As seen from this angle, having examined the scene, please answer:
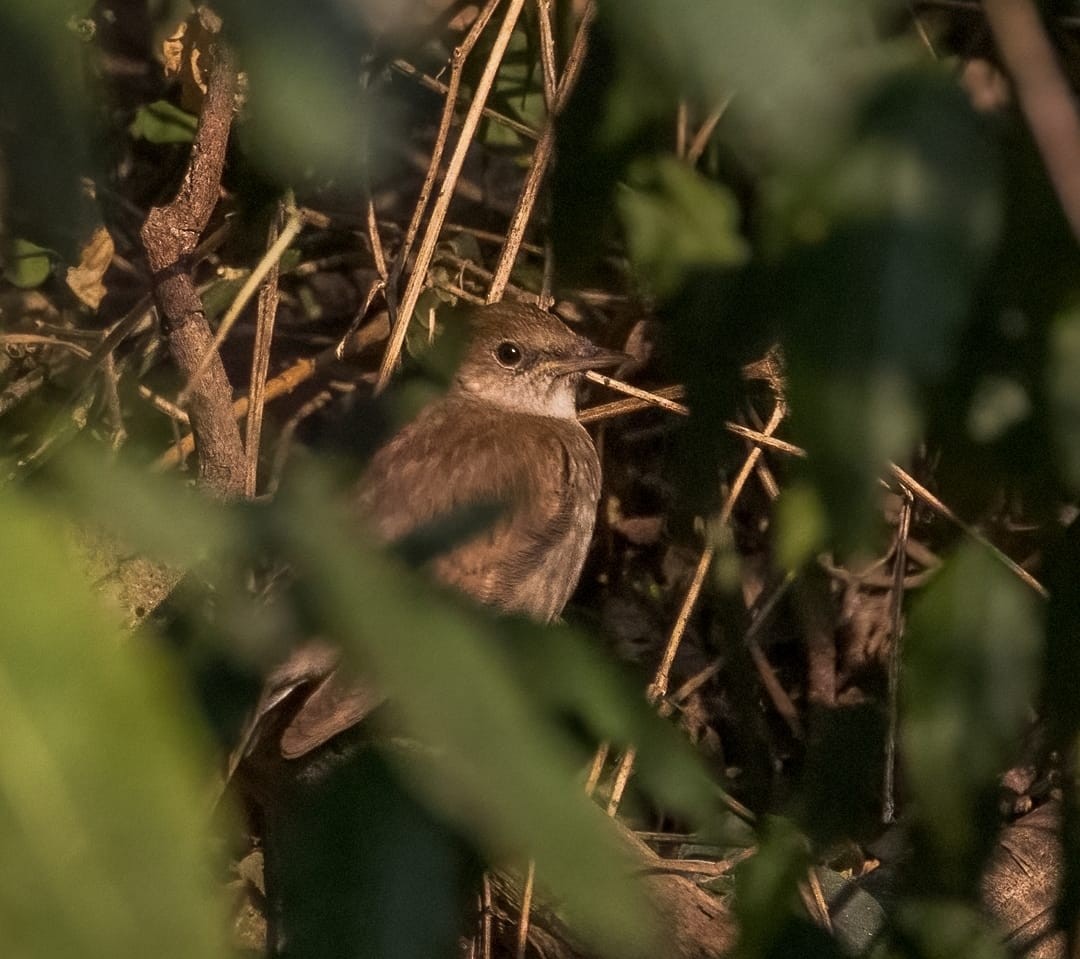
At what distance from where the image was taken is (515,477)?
131 inches

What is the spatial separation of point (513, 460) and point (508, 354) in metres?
0.51

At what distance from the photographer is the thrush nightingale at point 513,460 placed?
268 centimetres

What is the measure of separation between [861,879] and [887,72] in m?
1.81

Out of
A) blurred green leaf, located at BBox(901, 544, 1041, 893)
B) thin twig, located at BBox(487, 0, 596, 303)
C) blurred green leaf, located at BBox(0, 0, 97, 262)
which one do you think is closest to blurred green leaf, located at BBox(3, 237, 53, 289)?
thin twig, located at BBox(487, 0, 596, 303)

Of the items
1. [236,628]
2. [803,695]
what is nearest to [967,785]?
[236,628]

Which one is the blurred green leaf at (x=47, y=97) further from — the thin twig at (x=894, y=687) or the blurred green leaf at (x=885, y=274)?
the thin twig at (x=894, y=687)

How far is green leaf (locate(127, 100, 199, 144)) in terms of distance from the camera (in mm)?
3533

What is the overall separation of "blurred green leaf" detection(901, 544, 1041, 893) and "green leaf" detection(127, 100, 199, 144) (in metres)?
2.41

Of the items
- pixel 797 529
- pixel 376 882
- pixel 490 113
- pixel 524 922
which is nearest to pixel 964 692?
pixel 797 529

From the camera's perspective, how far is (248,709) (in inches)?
45.1

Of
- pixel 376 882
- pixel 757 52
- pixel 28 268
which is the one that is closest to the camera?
pixel 757 52

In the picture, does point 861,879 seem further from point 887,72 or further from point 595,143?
point 887,72

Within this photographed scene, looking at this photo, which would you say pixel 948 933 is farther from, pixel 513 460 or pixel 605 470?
pixel 605 470

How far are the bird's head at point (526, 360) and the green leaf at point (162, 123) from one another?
888 mm
